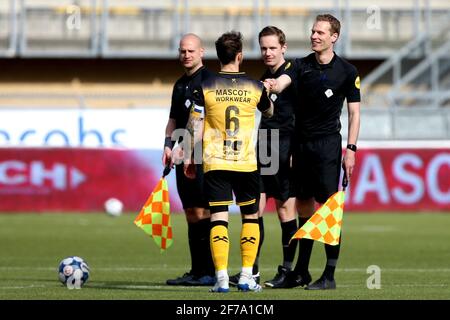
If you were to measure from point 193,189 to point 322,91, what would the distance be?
5.37ft

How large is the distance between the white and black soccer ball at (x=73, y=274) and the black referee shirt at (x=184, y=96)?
1.69 meters

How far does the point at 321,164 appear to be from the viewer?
10.7m

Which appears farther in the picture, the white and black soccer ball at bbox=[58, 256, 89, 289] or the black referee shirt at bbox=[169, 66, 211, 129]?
the black referee shirt at bbox=[169, 66, 211, 129]

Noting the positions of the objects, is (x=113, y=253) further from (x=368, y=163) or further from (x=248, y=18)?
(x=248, y=18)

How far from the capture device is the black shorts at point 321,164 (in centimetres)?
1073

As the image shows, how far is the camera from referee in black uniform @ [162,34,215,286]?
11.2 m

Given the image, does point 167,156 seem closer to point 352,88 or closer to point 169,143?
point 169,143

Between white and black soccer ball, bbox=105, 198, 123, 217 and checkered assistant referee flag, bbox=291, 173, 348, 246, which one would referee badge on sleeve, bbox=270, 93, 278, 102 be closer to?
checkered assistant referee flag, bbox=291, 173, 348, 246

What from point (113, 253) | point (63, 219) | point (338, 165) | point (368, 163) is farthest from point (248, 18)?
point (338, 165)

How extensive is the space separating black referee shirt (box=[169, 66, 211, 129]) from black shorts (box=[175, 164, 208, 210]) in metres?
0.46

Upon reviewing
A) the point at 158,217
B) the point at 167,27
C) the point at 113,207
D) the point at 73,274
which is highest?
the point at 167,27

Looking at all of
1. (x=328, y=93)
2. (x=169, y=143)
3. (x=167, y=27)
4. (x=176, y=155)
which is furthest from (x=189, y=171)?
(x=167, y=27)

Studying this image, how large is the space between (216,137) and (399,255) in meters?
5.82

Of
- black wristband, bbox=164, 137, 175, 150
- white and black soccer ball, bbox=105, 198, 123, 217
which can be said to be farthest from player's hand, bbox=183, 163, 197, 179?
white and black soccer ball, bbox=105, 198, 123, 217
